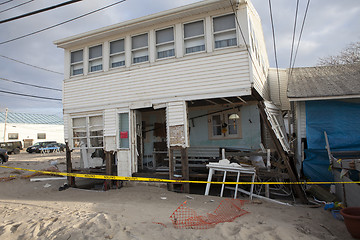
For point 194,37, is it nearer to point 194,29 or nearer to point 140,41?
point 194,29

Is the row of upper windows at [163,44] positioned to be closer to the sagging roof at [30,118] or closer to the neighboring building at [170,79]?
the neighboring building at [170,79]

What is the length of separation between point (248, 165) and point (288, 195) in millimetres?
1836

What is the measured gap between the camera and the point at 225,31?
8125 mm

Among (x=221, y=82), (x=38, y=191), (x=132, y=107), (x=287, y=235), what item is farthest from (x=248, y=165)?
(x=38, y=191)

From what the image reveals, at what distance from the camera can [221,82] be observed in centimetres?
802

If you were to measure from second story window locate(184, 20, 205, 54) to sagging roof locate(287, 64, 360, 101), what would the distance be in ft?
12.8

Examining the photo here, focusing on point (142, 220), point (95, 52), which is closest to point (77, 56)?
point (95, 52)

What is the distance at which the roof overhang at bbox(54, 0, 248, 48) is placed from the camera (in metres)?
7.93

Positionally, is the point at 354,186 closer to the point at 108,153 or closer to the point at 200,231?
the point at 200,231

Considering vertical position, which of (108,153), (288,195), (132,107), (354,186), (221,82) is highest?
(221,82)

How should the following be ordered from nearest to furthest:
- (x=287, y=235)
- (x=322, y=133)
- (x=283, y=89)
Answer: (x=287, y=235) < (x=322, y=133) < (x=283, y=89)

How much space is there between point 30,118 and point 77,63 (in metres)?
43.4

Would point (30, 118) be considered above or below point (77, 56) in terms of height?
above

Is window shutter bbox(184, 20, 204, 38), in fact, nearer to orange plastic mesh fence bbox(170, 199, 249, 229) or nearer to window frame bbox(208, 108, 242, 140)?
window frame bbox(208, 108, 242, 140)
